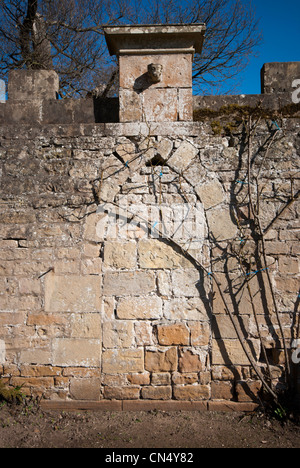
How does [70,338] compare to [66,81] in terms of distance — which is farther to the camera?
[66,81]

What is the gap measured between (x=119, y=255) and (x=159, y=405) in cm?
147

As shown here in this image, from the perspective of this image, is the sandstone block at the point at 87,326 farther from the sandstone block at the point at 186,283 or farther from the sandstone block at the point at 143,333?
the sandstone block at the point at 186,283

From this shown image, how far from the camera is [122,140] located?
147 inches

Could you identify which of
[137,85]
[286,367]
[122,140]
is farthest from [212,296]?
[137,85]

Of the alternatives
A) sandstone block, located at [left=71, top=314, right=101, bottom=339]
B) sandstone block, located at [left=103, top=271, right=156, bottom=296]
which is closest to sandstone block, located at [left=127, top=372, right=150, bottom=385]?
sandstone block, located at [left=71, top=314, right=101, bottom=339]

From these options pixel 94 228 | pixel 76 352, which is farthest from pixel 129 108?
pixel 76 352

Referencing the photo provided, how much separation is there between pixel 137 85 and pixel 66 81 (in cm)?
599

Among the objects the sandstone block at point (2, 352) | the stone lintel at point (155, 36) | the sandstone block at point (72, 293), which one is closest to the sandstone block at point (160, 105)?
the stone lintel at point (155, 36)

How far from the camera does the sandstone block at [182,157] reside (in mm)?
3699

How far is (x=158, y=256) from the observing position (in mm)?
3684

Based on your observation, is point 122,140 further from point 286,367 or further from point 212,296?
point 286,367

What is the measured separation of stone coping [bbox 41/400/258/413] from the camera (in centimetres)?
358

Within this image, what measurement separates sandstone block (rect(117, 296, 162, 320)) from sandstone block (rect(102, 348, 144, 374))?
321 mm

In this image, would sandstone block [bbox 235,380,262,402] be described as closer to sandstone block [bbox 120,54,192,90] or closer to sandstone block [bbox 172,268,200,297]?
sandstone block [bbox 172,268,200,297]
